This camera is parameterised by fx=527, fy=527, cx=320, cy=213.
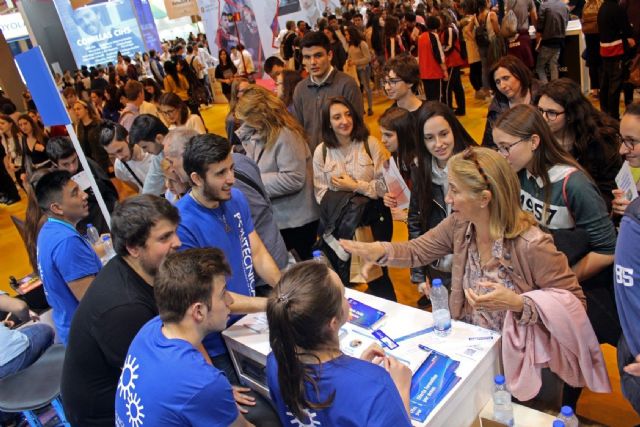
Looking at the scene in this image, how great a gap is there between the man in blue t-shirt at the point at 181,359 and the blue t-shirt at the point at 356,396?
365 millimetres

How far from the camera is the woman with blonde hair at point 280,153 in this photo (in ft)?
11.1

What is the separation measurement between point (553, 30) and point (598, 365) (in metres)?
5.78

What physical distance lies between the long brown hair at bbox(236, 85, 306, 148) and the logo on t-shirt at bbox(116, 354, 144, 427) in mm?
1957

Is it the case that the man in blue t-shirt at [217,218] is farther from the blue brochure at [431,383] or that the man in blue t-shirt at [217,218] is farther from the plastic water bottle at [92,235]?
the plastic water bottle at [92,235]

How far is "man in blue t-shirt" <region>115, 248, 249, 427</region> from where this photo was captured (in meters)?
1.61

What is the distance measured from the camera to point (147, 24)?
18719 mm

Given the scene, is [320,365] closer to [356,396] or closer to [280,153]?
[356,396]

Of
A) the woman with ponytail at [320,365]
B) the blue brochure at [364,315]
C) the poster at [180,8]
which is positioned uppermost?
the poster at [180,8]

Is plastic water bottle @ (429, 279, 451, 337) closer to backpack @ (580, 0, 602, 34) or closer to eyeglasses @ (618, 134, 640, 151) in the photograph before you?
eyeglasses @ (618, 134, 640, 151)

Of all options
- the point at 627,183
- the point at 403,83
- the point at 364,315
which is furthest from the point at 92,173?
the point at 627,183

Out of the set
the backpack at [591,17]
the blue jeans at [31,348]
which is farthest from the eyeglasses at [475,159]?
the backpack at [591,17]

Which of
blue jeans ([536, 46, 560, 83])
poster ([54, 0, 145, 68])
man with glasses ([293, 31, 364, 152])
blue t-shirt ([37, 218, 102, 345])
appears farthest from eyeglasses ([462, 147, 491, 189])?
poster ([54, 0, 145, 68])

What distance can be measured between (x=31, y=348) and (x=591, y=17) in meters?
6.63

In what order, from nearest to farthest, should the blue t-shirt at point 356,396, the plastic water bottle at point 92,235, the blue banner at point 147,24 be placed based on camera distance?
the blue t-shirt at point 356,396, the plastic water bottle at point 92,235, the blue banner at point 147,24
